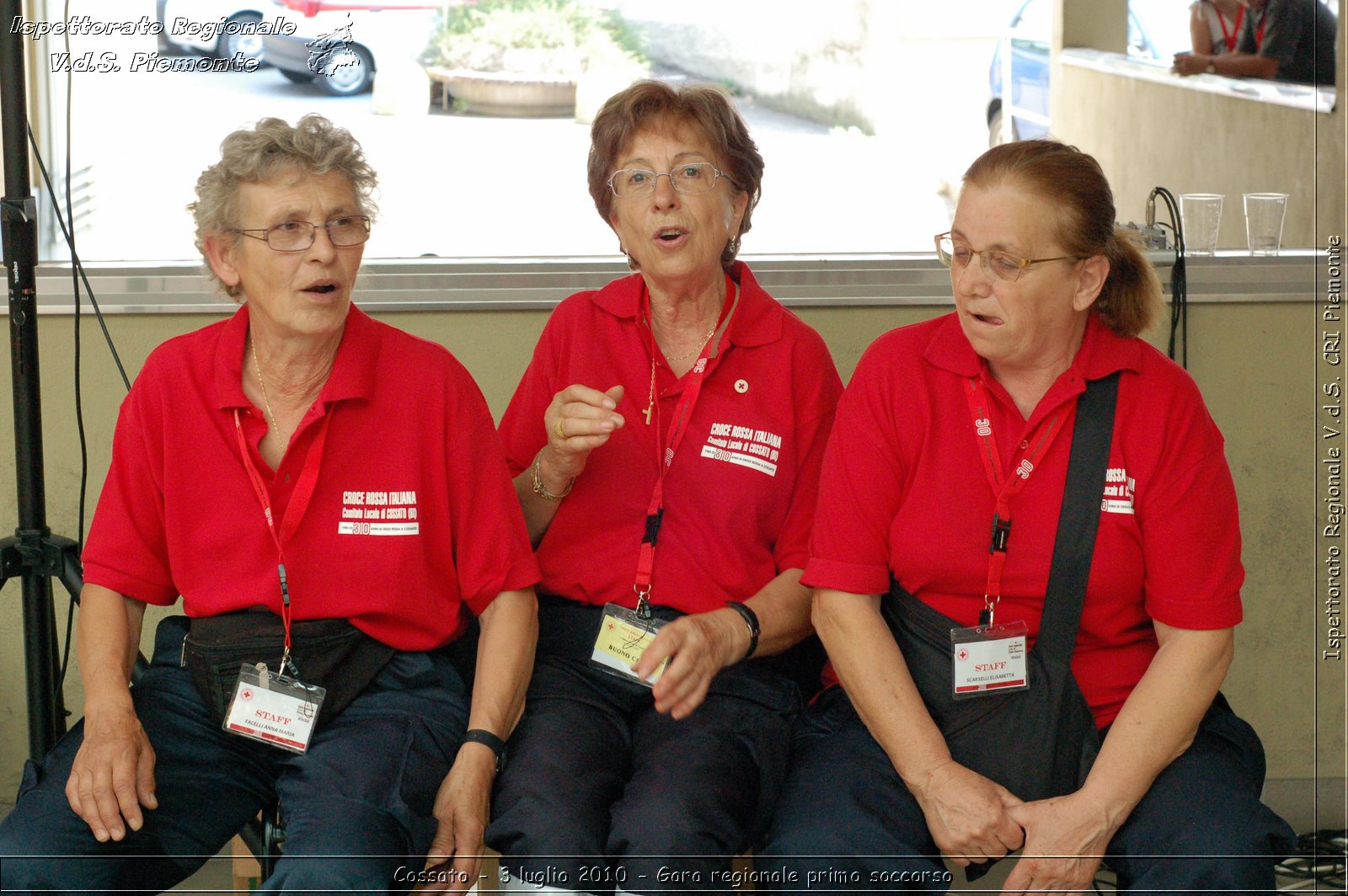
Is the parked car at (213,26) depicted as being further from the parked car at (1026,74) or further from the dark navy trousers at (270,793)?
the parked car at (1026,74)

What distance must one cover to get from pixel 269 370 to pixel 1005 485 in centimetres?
120

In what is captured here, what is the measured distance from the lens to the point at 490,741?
6.24ft

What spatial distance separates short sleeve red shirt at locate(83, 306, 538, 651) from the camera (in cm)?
198

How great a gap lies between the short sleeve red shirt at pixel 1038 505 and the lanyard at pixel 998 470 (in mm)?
13

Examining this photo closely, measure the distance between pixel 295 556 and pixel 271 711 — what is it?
241 millimetres

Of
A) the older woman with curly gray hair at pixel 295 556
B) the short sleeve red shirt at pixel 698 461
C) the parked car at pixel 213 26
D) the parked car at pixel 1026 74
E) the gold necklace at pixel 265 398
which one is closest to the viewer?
the older woman with curly gray hair at pixel 295 556

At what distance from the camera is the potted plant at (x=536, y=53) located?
4031 millimetres

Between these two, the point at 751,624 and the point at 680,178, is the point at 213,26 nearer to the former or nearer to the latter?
the point at 680,178

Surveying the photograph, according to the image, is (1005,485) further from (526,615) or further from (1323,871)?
(1323,871)

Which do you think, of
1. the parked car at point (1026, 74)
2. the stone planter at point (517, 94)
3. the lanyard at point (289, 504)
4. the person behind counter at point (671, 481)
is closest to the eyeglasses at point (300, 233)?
the lanyard at point (289, 504)

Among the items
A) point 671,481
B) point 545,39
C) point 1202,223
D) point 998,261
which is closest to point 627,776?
point 671,481

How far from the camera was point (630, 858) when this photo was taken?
175 centimetres

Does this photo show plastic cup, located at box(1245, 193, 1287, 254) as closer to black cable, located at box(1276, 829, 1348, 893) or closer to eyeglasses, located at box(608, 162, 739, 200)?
black cable, located at box(1276, 829, 1348, 893)

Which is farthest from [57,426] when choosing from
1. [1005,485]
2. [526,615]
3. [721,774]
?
[1005,485]
